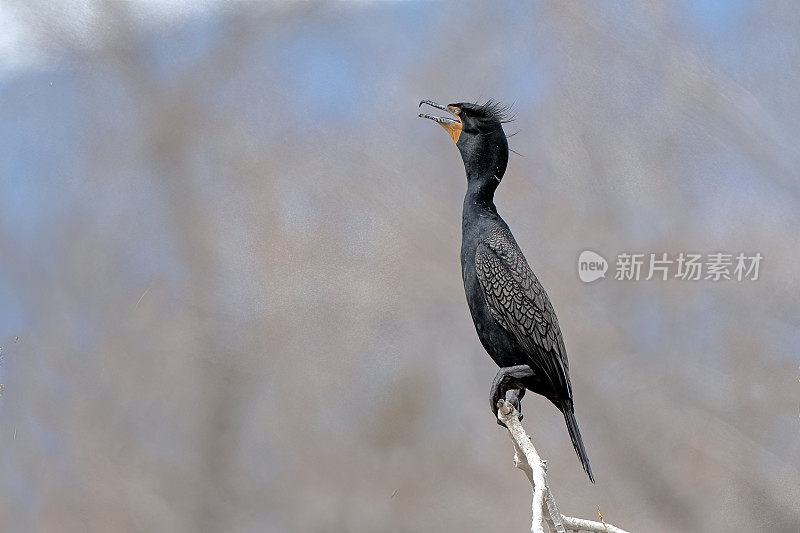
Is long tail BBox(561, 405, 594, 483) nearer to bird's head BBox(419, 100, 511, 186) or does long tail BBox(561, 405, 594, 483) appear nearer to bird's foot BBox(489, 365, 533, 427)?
bird's foot BBox(489, 365, 533, 427)

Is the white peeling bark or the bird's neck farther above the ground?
the bird's neck

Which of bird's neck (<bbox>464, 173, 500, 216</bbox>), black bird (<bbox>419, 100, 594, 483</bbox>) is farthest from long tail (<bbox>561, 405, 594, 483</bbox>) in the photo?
bird's neck (<bbox>464, 173, 500, 216</bbox>)

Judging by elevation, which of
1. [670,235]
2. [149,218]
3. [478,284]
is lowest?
[478,284]

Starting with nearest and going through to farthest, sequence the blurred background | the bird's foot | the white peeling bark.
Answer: the white peeling bark
the bird's foot
the blurred background

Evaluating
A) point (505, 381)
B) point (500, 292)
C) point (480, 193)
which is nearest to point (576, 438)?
point (505, 381)

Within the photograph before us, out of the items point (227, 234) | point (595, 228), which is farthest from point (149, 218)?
point (595, 228)

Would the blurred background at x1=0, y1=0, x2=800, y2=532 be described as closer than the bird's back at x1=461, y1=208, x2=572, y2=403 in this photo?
No

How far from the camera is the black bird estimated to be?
3.59 ft

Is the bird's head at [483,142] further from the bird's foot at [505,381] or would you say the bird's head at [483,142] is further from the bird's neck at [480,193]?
the bird's foot at [505,381]

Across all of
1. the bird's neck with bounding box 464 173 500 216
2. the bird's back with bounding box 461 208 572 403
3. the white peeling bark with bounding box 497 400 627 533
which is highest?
the bird's neck with bounding box 464 173 500 216

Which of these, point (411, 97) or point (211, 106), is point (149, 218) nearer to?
point (211, 106)

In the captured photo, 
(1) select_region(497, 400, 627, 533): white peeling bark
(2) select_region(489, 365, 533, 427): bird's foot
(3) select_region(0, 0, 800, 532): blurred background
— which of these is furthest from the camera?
(3) select_region(0, 0, 800, 532): blurred background

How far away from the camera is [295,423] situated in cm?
224

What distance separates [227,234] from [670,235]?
4.22ft
